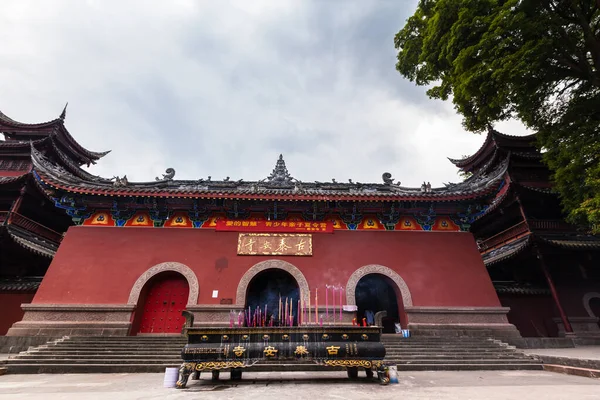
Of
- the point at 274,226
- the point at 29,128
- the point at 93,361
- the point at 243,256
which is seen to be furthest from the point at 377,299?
the point at 29,128

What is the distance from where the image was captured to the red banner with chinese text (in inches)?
373

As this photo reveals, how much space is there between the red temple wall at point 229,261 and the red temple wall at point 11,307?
2770mm

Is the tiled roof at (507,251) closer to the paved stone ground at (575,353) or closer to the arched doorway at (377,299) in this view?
the paved stone ground at (575,353)

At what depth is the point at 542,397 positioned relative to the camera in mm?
3479

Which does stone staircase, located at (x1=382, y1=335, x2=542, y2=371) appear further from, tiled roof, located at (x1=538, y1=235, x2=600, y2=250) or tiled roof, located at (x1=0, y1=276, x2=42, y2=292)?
tiled roof, located at (x1=0, y1=276, x2=42, y2=292)

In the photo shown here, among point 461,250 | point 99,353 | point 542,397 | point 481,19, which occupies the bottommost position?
point 542,397

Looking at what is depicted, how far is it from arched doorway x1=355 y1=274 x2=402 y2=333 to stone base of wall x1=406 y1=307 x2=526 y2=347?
2885mm

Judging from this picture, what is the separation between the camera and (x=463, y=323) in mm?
8391

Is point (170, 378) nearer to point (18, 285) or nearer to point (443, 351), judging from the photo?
point (443, 351)

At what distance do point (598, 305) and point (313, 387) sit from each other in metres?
13.8

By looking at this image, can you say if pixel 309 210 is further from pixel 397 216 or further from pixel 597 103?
pixel 597 103

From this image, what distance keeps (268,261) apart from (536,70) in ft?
29.5

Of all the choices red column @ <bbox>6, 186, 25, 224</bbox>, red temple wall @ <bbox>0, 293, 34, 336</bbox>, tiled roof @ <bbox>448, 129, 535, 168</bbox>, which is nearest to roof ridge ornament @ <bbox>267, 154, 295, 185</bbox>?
red temple wall @ <bbox>0, 293, 34, 336</bbox>

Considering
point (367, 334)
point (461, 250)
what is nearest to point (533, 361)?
point (461, 250)
